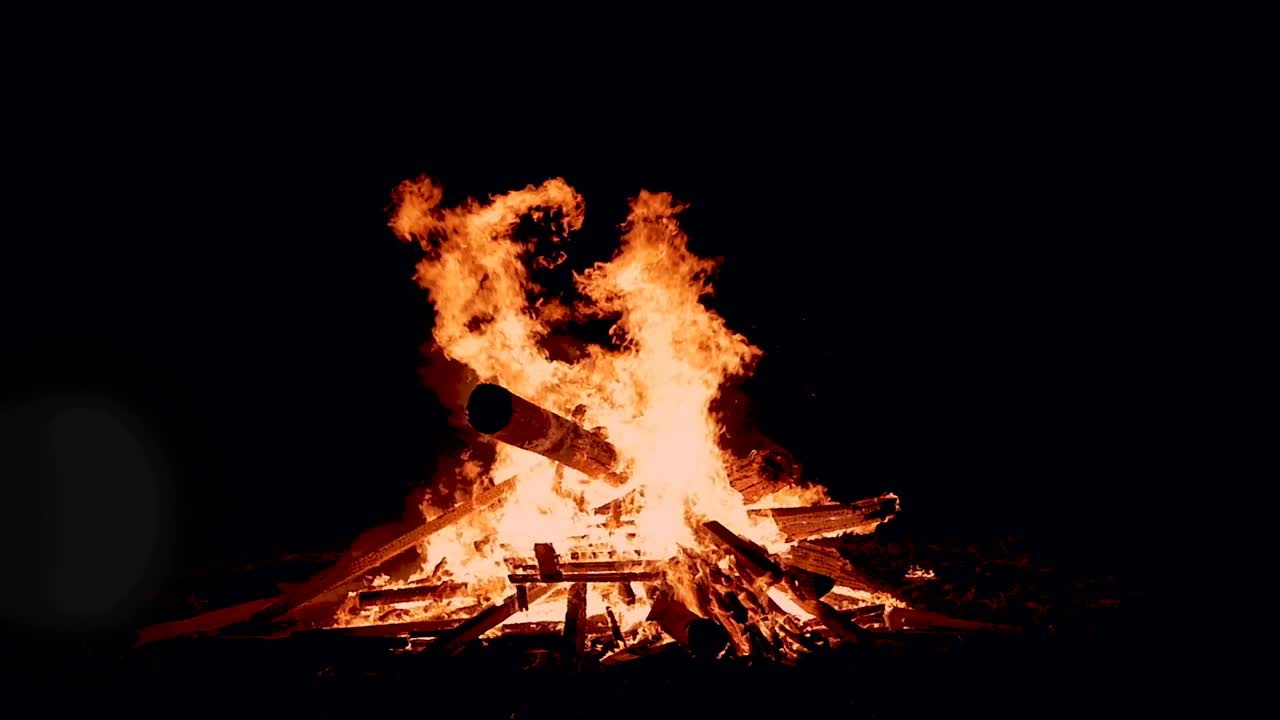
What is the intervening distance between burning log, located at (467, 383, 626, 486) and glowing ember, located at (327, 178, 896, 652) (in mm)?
20

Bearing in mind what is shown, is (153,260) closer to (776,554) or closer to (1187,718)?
(776,554)

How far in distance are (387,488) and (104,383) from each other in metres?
2.83

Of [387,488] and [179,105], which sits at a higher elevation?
[179,105]

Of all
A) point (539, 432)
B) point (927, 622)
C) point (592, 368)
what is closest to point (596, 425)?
point (592, 368)

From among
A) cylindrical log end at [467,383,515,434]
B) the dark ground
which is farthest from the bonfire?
the dark ground

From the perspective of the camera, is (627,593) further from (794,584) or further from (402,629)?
(402,629)

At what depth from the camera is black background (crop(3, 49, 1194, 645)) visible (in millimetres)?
5504

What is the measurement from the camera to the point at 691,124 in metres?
5.52

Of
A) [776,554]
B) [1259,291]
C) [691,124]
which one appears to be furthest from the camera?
[1259,291]

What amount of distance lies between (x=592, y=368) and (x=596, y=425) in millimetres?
473

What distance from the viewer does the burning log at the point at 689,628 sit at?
330 centimetres

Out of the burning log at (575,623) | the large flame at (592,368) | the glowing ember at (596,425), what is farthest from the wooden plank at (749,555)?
the burning log at (575,623)

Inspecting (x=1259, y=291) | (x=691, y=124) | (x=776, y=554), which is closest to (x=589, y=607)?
(x=776, y=554)

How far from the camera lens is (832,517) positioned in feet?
15.8
